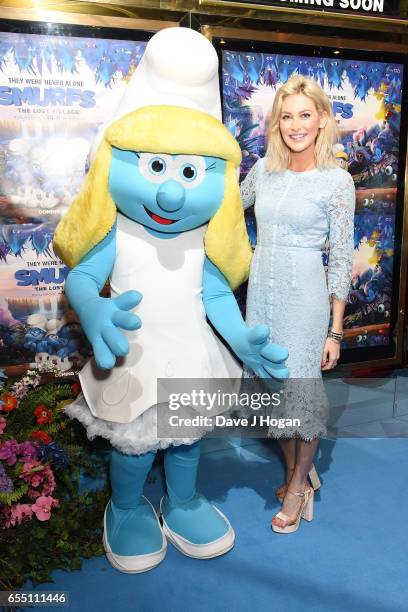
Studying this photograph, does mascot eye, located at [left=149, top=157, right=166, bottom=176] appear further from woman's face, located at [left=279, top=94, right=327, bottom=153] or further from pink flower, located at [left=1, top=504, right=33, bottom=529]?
pink flower, located at [left=1, top=504, right=33, bottom=529]

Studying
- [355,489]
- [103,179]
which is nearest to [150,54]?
[103,179]

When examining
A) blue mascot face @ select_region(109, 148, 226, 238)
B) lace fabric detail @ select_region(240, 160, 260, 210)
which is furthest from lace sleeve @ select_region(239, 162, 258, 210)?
blue mascot face @ select_region(109, 148, 226, 238)

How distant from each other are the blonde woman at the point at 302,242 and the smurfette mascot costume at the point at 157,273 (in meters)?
0.15

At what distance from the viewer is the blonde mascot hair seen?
175 cm

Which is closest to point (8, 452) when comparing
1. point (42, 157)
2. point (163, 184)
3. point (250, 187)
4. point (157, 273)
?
point (157, 273)

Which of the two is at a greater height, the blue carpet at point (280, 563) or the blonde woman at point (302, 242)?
the blonde woman at point (302, 242)

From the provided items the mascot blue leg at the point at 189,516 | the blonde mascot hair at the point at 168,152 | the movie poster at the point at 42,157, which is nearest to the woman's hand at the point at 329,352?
the blonde mascot hair at the point at 168,152

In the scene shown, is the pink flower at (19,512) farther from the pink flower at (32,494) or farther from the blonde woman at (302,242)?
the blonde woman at (302,242)

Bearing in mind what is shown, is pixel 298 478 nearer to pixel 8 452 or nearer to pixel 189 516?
pixel 189 516

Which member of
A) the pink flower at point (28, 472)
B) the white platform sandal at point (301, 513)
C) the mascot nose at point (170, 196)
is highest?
the mascot nose at point (170, 196)

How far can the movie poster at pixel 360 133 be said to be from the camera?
311 centimetres

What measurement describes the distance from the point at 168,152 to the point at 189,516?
1341 mm

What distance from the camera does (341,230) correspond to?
207cm

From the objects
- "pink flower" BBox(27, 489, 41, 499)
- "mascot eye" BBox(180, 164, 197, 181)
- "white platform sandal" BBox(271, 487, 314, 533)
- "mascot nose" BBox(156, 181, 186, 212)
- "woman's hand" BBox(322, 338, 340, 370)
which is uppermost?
"mascot eye" BBox(180, 164, 197, 181)
